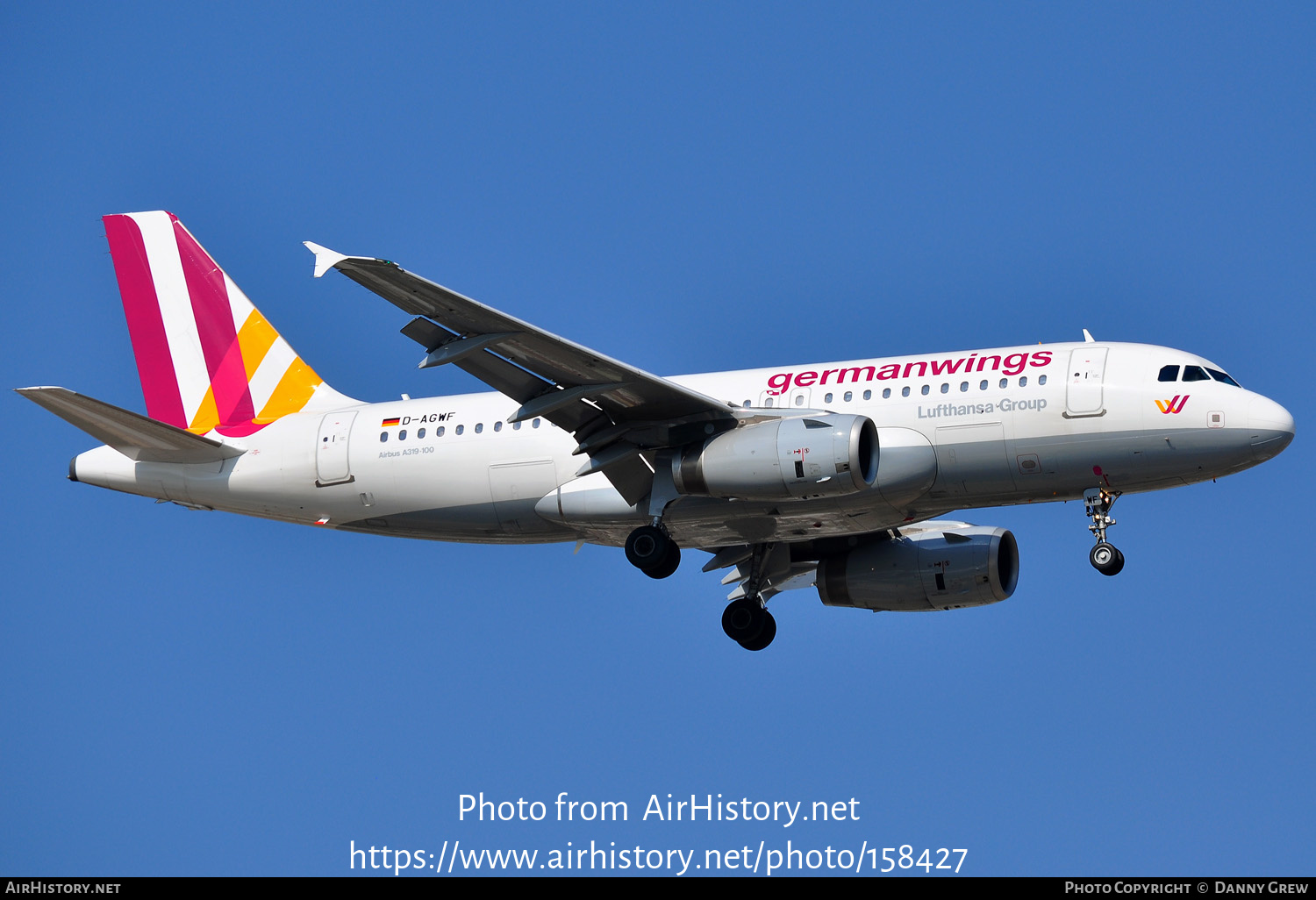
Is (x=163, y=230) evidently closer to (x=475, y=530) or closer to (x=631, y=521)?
(x=475, y=530)

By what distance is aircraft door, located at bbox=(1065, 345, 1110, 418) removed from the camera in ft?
94.7

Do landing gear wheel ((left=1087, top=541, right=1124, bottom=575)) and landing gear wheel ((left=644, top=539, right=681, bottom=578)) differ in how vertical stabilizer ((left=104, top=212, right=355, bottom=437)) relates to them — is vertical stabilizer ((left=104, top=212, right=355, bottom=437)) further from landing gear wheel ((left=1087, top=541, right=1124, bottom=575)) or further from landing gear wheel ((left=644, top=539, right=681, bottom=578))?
landing gear wheel ((left=1087, top=541, right=1124, bottom=575))

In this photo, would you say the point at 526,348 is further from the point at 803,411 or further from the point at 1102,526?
the point at 1102,526

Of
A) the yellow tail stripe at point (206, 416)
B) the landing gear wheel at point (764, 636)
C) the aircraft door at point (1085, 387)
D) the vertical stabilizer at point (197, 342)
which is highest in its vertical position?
the vertical stabilizer at point (197, 342)

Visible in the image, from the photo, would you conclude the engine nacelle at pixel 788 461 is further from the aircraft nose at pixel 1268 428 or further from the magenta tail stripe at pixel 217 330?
the magenta tail stripe at pixel 217 330

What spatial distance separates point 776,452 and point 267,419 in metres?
12.6

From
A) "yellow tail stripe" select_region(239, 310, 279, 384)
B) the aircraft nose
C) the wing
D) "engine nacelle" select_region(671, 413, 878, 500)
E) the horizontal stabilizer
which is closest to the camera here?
the wing

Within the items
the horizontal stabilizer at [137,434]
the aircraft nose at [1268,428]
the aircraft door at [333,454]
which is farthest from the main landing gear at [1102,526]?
the horizontal stabilizer at [137,434]

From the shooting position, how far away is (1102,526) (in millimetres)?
29266

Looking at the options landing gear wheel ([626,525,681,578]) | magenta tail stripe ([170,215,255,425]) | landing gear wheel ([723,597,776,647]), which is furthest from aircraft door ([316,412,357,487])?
Result: landing gear wheel ([723,597,776,647])

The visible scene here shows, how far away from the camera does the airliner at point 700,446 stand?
93.3ft

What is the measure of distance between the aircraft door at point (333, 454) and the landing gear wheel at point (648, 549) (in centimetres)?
647

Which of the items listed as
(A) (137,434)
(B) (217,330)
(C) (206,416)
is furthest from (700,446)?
(B) (217,330)

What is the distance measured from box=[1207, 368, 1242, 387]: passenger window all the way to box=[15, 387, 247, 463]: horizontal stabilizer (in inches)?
774
